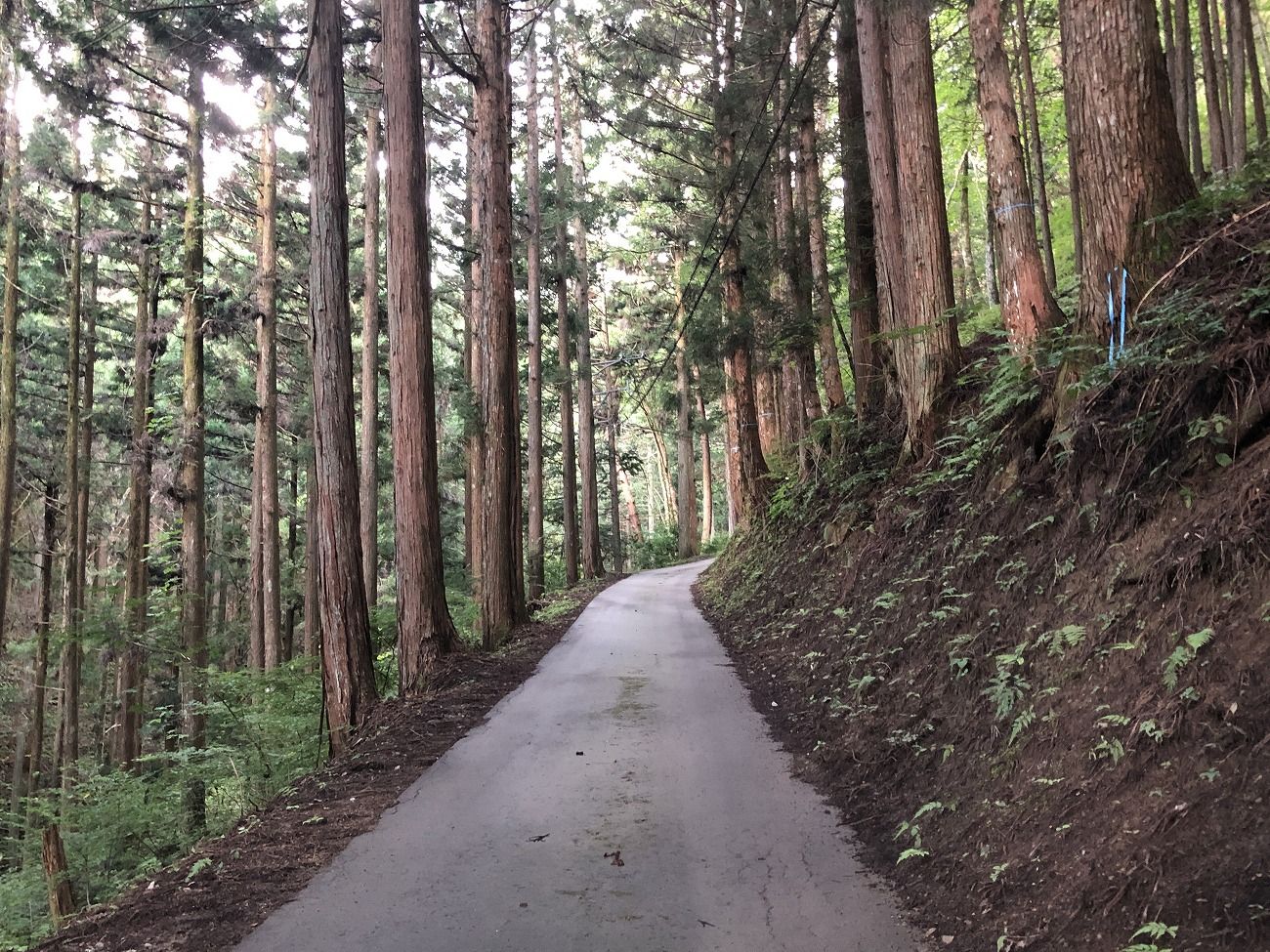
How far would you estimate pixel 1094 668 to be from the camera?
13.0ft

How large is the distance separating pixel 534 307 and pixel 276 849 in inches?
700

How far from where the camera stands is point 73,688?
1847cm

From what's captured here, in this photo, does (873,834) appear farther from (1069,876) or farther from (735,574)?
(735,574)

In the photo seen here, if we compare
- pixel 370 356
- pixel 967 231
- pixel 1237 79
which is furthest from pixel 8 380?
pixel 967 231

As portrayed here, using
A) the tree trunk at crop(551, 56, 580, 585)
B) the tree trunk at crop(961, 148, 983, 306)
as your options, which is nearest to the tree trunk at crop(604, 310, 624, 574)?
the tree trunk at crop(551, 56, 580, 585)

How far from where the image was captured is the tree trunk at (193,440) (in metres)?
14.5

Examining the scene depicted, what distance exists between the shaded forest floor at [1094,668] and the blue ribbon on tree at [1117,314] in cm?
18

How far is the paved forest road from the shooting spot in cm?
354

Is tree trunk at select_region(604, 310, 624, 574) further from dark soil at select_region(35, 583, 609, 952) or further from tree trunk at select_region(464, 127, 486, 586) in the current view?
dark soil at select_region(35, 583, 609, 952)

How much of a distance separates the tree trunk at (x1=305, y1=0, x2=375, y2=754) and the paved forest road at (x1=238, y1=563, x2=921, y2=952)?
83.6 inches

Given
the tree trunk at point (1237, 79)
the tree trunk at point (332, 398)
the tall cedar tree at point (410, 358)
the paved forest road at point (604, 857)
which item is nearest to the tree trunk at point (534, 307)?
the tall cedar tree at point (410, 358)

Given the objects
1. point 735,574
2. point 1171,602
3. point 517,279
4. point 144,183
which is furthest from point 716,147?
point 1171,602

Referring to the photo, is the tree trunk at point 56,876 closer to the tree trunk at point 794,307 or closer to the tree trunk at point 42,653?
the tree trunk at point 42,653

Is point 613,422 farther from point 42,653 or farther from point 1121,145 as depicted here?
point 1121,145
